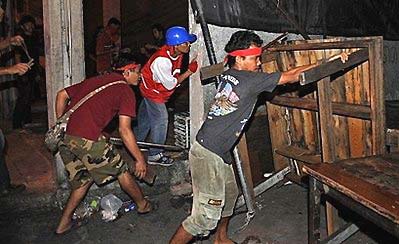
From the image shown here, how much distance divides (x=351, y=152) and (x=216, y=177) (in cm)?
144

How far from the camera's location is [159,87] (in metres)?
6.48

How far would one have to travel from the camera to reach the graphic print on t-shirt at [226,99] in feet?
13.3

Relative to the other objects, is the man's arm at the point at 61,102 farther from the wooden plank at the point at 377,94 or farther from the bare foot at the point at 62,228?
the wooden plank at the point at 377,94

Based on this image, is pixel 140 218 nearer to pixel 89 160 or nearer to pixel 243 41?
pixel 89 160

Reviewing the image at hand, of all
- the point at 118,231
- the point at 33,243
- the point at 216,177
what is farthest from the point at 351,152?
the point at 33,243

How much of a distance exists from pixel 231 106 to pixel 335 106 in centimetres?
119

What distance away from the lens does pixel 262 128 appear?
628 cm

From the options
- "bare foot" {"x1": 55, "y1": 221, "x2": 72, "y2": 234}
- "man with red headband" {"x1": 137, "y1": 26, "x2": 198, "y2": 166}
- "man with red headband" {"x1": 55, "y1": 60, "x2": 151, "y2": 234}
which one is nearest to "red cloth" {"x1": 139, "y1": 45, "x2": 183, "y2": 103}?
"man with red headband" {"x1": 137, "y1": 26, "x2": 198, "y2": 166}

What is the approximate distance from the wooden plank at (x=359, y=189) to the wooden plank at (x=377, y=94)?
830 millimetres

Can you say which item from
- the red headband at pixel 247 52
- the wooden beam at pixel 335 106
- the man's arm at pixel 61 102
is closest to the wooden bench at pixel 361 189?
the wooden beam at pixel 335 106

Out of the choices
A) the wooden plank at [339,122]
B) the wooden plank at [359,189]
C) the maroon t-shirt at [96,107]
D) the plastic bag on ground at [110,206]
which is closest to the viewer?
the wooden plank at [359,189]

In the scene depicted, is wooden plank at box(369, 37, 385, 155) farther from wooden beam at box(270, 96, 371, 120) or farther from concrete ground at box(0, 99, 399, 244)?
concrete ground at box(0, 99, 399, 244)

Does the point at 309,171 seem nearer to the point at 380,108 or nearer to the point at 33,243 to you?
the point at 380,108

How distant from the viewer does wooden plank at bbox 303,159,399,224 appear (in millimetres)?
2891
